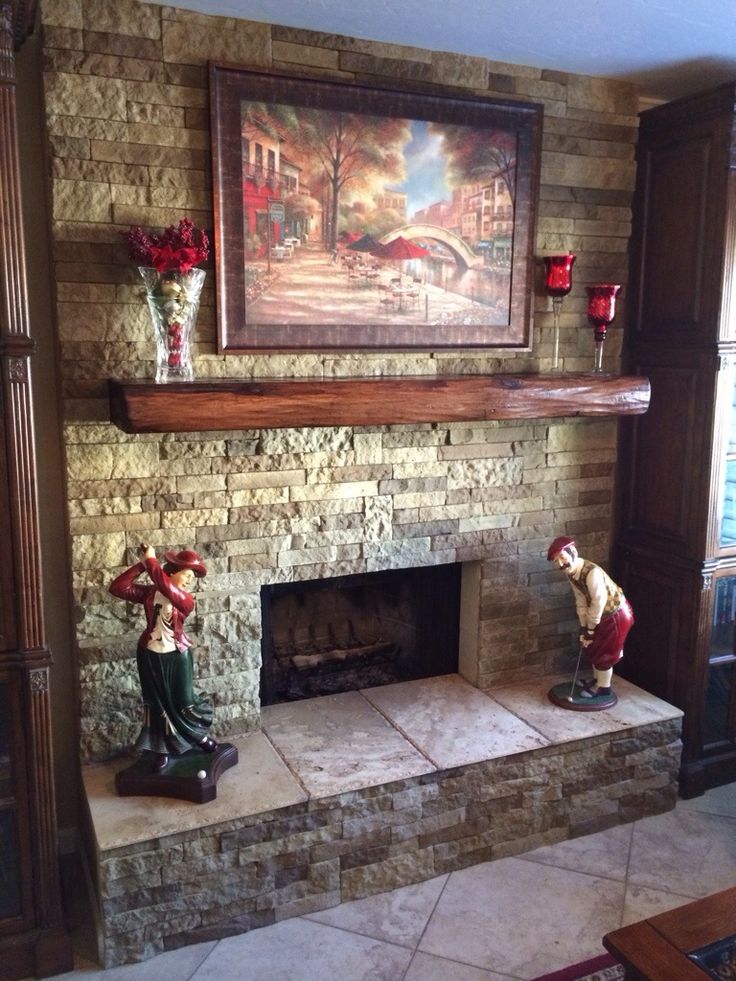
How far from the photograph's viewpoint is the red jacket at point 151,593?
217 centimetres

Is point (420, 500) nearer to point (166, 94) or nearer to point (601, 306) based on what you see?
point (601, 306)

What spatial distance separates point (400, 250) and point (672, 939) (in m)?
1.89

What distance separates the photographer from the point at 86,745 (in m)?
2.37

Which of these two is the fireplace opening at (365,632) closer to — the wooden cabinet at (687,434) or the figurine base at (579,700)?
the figurine base at (579,700)

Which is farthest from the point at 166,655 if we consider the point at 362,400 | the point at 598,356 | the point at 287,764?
the point at 598,356

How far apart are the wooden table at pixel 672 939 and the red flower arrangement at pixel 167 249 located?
1781 millimetres

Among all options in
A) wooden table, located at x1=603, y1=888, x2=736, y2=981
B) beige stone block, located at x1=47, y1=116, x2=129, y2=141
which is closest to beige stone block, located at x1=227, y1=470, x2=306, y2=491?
beige stone block, located at x1=47, y1=116, x2=129, y2=141

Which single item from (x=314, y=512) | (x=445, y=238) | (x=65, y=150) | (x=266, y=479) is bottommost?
(x=314, y=512)

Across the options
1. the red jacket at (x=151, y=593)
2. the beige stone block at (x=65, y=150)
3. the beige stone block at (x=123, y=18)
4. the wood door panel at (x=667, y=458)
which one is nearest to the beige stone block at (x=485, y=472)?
the wood door panel at (x=667, y=458)

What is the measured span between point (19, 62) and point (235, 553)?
142cm

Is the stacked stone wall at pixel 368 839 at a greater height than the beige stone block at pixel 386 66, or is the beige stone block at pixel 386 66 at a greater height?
the beige stone block at pixel 386 66

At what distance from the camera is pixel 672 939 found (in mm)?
1651

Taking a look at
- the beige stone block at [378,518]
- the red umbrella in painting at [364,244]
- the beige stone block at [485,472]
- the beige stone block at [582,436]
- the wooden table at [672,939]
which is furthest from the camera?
the beige stone block at [582,436]

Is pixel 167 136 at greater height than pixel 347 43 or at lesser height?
lesser
